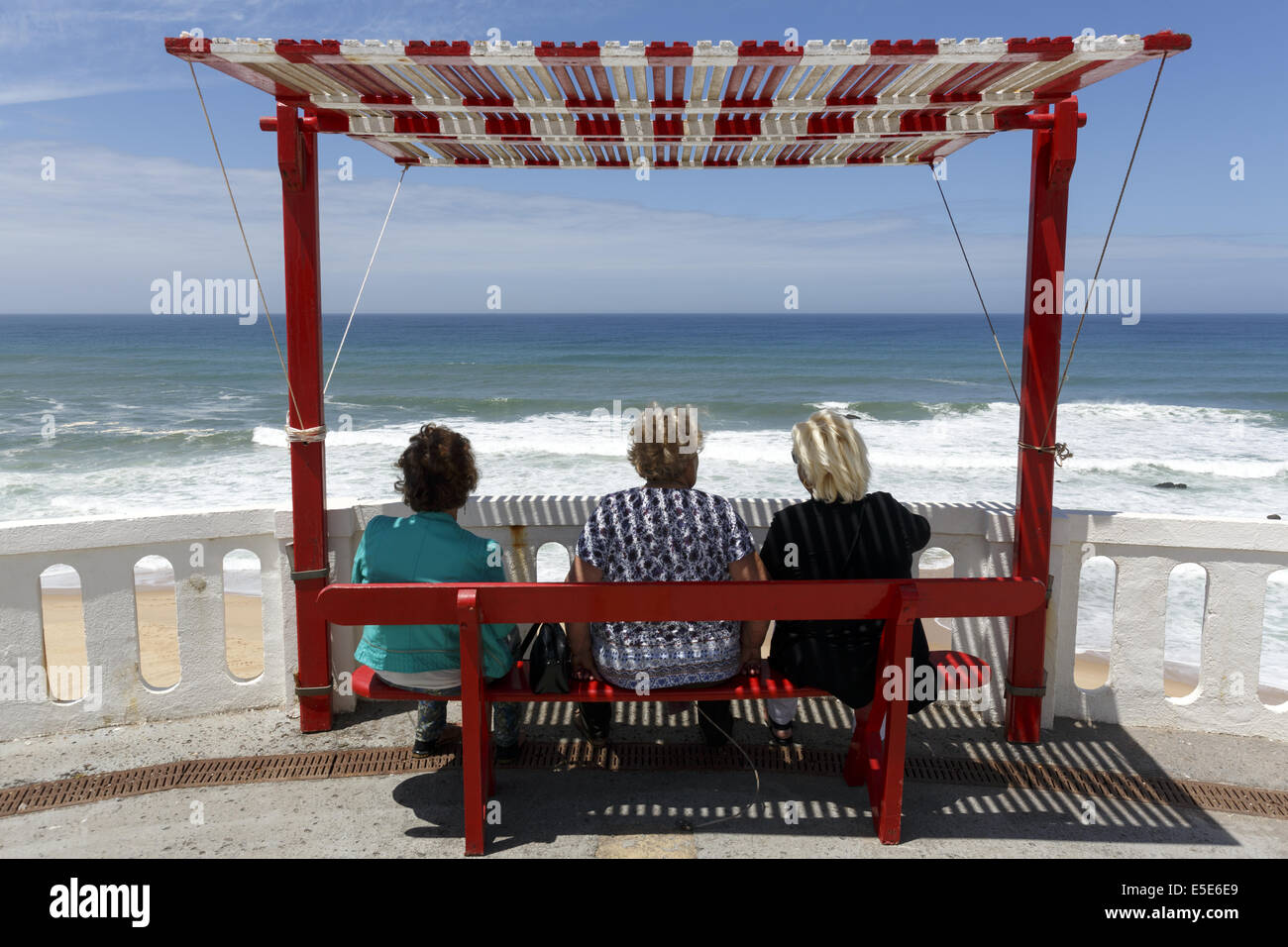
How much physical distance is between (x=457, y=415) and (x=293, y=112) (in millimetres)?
25761

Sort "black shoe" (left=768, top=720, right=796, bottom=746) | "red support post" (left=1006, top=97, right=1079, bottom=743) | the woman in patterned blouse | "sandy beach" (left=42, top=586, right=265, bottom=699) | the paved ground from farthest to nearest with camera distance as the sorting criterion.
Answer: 1. "sandy beach" (left=42, top=586, right=265, bottom=699)
2. "black shoe" (left=768, top=720, right=796, bottom=746)
3. "red support post" (left=1006, top=97, right=1079, bottom=743)
4. the woman in patterned blouse
5. the paved ground

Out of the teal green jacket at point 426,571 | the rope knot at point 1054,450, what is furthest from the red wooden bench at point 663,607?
the rope knot at point 1054,450

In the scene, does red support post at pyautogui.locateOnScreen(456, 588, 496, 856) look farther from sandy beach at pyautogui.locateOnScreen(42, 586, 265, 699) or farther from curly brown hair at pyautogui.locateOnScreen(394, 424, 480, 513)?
sandy beach at pyautogui.locateOnScreen(42, 586, 265, 699)

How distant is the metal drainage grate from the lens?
3621 mm

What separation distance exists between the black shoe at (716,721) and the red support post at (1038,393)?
123cm

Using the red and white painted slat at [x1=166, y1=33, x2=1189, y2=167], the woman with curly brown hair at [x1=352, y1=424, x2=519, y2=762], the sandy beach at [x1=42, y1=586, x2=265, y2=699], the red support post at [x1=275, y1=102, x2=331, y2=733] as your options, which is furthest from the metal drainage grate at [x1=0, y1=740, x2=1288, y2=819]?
the sandy beach at [x1=42, y1=586, x2=265, y2=699]

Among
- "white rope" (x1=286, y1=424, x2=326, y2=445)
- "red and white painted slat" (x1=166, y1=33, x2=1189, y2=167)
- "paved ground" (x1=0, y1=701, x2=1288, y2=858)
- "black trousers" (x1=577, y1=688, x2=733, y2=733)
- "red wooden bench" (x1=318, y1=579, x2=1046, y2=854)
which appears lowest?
"paved ground" (x1=0, y1=701, x2=1288, y2=858)

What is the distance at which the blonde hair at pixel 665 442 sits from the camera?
3.40 meters

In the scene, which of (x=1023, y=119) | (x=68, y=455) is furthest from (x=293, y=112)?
(x=68, y=455)

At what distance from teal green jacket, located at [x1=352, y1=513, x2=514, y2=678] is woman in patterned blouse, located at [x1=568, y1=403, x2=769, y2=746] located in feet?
1.01

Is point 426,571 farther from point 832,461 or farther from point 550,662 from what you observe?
point 832,461

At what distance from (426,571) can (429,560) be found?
0.13 ft

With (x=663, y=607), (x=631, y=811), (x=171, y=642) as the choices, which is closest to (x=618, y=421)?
(x=171, y=642)

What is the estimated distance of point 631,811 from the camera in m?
3.47
